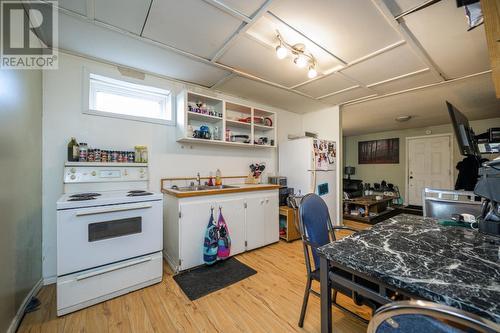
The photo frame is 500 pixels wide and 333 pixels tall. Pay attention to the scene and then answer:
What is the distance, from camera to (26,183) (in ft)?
5.18

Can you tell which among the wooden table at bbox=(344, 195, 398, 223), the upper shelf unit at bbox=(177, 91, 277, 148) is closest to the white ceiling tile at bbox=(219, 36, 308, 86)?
the upper shelf unit at bbox=(177, 91, 277, 148)

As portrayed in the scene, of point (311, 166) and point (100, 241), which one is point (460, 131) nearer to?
point (311, 166)

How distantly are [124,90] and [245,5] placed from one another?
70.7 inches

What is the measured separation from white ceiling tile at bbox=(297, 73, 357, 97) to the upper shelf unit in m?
0.68

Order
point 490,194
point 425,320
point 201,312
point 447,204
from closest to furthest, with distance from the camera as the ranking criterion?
1. point 425,320
2. point 490,194
3. point 201,312
4. point 447,204

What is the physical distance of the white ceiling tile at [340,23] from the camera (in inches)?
56.1

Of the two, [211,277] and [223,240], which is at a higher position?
[223,240]

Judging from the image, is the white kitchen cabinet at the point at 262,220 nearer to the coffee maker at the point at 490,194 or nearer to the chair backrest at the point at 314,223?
the chair backrest at the point at 314,223

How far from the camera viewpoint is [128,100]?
2.44 m

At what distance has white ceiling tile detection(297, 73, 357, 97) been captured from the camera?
2.58 m

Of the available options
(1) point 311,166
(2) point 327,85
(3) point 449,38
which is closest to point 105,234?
(1) point 311,166

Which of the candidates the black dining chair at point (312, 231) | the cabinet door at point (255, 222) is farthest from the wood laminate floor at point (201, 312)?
the cabinet door at point (255, 222)

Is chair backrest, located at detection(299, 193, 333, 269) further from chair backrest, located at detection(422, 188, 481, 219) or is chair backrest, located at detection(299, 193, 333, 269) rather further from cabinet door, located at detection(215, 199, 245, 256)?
cabinet door, located at detection(215, 199, 245, 256)

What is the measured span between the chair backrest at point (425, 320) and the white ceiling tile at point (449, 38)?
1.94 meters
